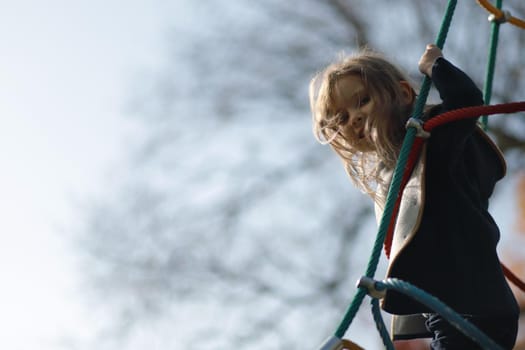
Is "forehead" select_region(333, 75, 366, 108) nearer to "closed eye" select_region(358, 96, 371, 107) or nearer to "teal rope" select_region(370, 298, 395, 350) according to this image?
"closed eye" select_region(358, 96, 371, 107)

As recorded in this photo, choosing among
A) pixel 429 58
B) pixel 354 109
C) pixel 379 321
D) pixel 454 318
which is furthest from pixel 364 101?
pixel 454 318

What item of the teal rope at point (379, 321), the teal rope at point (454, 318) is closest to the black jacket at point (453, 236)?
the teal rope at point (379, 321)

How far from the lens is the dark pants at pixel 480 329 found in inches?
91.2

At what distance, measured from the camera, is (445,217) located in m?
2.34

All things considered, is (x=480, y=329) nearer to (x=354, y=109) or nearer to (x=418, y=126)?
(x=418, y=126)

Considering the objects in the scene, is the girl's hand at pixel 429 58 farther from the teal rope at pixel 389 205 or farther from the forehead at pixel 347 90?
the forehead at pixel 347 90

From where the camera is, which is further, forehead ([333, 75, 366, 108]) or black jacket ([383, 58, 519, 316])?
forehead ([333, 75, 366, 108])

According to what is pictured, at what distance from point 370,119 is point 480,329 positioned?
0.58 m

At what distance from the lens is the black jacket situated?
7.48ft

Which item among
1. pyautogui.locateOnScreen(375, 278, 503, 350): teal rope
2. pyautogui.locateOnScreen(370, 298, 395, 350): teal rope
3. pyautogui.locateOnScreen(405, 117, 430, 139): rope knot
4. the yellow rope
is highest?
the yellow rope

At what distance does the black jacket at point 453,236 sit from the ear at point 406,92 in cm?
18

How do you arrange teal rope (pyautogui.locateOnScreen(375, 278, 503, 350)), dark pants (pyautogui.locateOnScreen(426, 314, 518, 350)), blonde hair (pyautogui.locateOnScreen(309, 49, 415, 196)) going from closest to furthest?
teal rope (pyautogui.locateOnScreen(375, 278, 503, 350))
dark pants (pyautogui.locateOnScreen(426, 314, 518, 350))
blonde hair (pyautogui.locateOnScreen(309, 49, 415, 196))

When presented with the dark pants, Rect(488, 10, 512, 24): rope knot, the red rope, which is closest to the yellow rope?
Rect(488, 10, 512, 24): rope knot

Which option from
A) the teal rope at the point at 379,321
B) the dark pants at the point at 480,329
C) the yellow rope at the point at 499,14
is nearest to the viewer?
the teal rope at the point at 379,321
